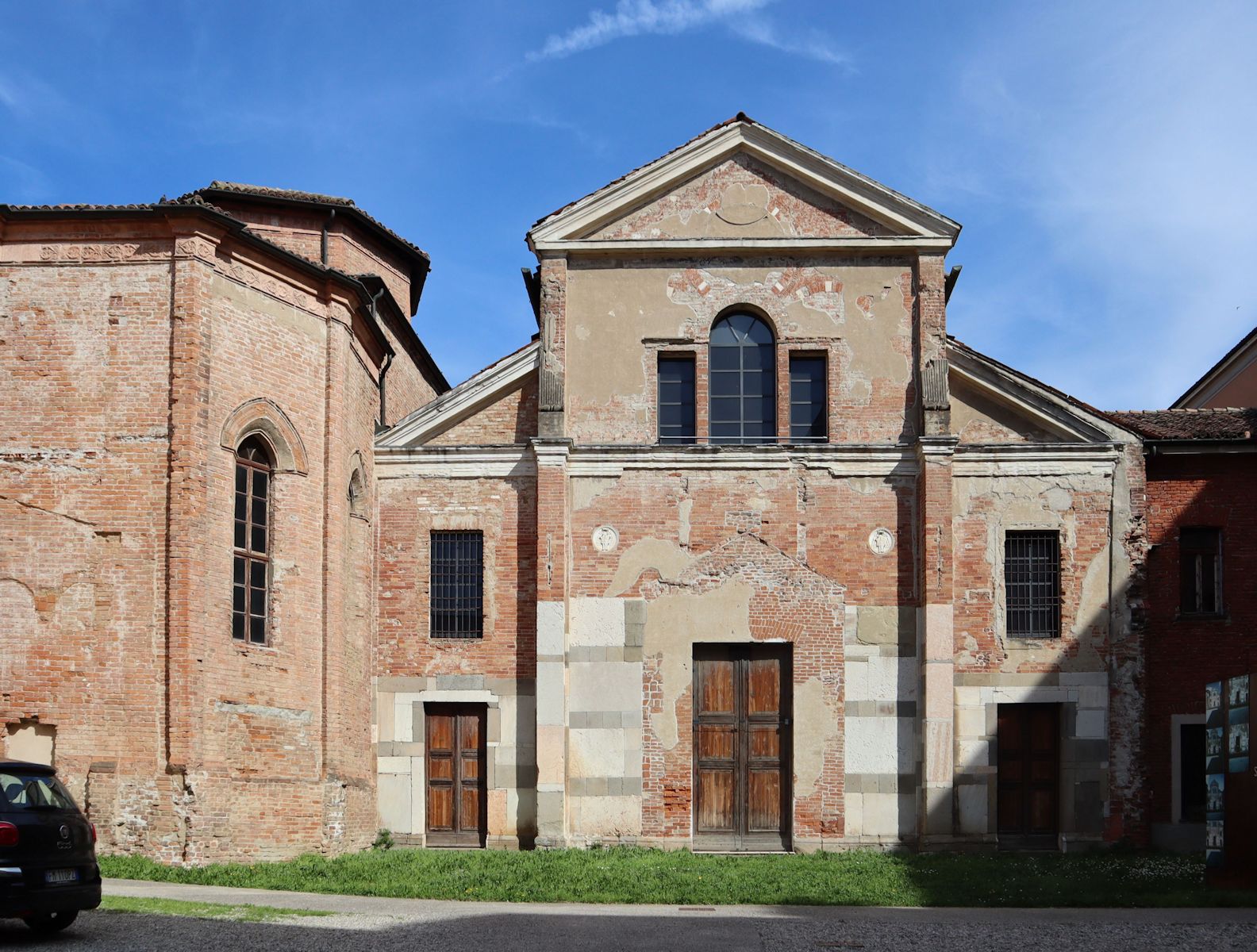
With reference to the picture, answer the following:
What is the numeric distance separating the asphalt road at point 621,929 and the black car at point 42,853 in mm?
374

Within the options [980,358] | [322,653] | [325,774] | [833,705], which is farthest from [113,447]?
[980,358]

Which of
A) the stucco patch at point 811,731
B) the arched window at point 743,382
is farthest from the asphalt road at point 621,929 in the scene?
the arched window at point 743,382

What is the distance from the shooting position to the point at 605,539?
2109 centimetres

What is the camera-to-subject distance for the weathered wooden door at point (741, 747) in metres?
20.6

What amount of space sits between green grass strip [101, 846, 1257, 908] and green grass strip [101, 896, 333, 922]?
179cm

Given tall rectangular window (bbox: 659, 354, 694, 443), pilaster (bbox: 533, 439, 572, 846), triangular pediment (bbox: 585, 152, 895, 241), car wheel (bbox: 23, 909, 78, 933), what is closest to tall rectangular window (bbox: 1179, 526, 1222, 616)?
triangular pediment (bbox: 585, 152, 895, 241)

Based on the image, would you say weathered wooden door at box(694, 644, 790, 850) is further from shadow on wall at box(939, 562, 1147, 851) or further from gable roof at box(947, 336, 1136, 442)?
gable roof at box(947, 336, 1136, 442)

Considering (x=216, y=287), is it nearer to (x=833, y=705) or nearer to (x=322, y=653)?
(x=322, y=653)

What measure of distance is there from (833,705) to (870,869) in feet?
9.35

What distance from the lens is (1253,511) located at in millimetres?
21891

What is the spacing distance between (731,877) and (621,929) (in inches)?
A: 160

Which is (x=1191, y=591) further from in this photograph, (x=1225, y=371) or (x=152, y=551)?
(x=152, y=551)

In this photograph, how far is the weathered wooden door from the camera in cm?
2062

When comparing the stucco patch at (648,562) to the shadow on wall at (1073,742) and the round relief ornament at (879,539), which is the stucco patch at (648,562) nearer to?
the round relief ornament at (879,539)
